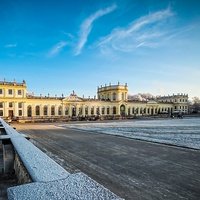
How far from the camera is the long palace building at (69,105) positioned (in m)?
61.3

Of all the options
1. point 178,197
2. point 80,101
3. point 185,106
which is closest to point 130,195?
point 178,197

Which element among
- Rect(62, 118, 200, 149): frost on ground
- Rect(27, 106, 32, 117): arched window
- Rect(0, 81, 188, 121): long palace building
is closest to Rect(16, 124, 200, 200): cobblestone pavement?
Rect(62, 118, 200, 149): frost on ground

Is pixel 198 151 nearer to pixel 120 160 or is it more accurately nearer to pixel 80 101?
pixel 120 160

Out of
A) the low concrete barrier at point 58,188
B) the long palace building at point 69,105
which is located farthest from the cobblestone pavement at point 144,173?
the long palace building at point 69,105

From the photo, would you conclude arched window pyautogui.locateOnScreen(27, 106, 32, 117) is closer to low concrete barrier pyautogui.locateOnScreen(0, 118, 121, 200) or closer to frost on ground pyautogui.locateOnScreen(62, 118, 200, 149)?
frost on ground pyautogui.locateOnScreen(62, 118, 200, 149)

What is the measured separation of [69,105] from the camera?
72.2 metres

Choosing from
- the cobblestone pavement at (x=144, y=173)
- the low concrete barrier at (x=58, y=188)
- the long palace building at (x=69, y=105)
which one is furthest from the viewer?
the long palace building at (x=69, y=105)

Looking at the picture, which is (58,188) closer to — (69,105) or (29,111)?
(29,111)

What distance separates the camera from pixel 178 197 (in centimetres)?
455

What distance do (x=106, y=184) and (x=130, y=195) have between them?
35.7 inches

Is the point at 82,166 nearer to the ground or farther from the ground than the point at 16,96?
nearer to the ground

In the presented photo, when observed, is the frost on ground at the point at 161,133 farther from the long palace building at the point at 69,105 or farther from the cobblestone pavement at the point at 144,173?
the long palace building at the point at 69,105

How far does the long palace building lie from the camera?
61344 mm

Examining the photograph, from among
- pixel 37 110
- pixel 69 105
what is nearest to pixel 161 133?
pixel 37 110
